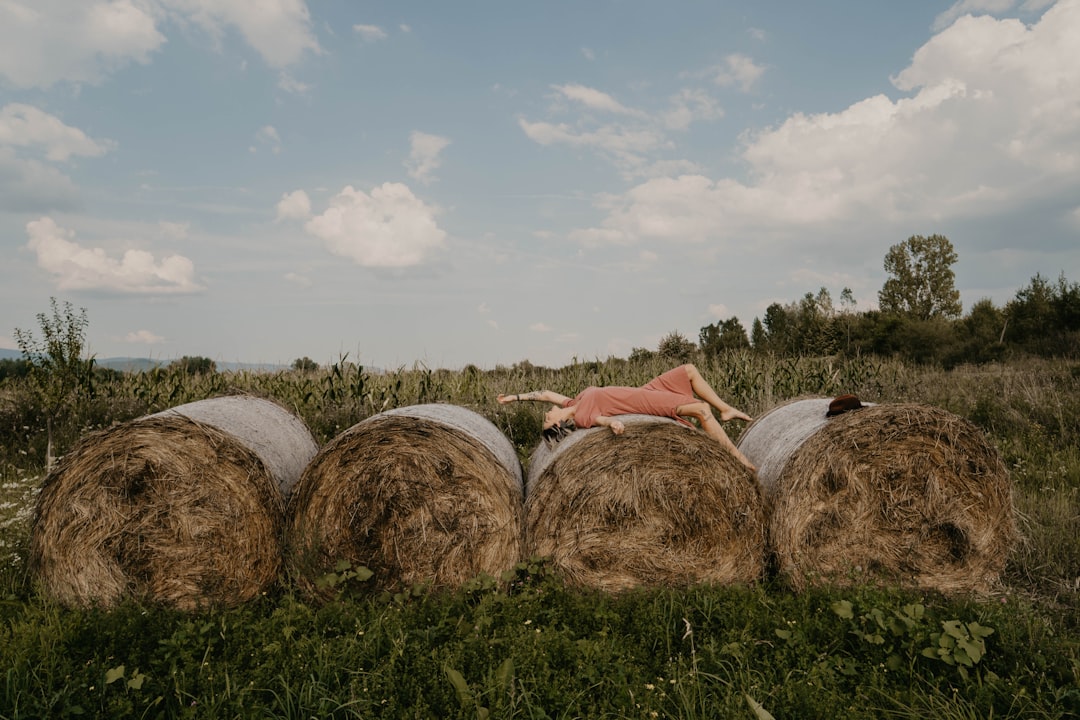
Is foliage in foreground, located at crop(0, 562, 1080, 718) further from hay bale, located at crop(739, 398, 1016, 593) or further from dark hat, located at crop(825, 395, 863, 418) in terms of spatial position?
dark hat, located at crop(825, 395, 863, 418)

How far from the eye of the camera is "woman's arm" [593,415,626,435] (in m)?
5.03

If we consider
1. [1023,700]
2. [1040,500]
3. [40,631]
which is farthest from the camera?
[1040,500]

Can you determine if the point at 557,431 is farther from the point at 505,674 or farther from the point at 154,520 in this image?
the point at 154,520

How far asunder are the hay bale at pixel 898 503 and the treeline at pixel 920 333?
37.7ft

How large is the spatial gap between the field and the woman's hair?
123 centimetres

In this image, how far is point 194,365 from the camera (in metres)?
15.7

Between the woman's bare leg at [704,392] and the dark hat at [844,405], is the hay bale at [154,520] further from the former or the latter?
the dark hat at [844,405]

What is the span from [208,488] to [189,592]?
828 millimetres

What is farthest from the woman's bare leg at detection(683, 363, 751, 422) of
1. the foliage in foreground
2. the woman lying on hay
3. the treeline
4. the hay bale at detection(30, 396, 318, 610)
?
the treeline

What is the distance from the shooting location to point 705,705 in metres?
3.47

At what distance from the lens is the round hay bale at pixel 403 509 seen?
4.93 metres

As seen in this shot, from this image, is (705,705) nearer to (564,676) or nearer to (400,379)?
(564,676)

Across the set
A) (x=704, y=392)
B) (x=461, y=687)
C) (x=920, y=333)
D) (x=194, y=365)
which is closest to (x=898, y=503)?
(x=704, y=392)

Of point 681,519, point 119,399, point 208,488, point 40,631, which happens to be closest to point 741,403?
point 681,519
